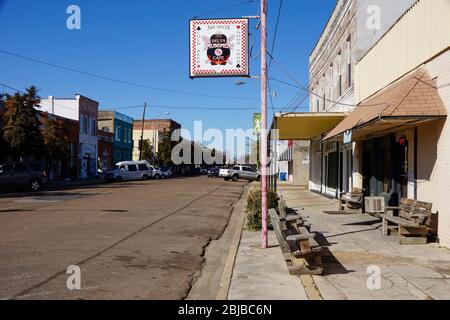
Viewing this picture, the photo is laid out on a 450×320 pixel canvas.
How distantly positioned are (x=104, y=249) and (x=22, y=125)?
24059 millimetres

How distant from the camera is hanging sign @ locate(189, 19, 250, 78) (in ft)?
33.3

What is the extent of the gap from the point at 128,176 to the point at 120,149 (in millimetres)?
19728

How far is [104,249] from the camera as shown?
971 cm

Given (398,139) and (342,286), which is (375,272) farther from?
(398,139)

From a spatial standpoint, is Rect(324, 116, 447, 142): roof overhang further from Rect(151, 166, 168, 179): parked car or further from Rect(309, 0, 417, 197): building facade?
Rect(151, 166, 168, 179): parked car

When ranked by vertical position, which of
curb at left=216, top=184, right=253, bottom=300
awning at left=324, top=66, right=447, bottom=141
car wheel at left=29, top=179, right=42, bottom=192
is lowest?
curb at left=216, top=184, right=253, bottom=300

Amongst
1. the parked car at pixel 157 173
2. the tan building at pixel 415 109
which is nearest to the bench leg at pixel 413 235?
the tan building at pixel 415 109

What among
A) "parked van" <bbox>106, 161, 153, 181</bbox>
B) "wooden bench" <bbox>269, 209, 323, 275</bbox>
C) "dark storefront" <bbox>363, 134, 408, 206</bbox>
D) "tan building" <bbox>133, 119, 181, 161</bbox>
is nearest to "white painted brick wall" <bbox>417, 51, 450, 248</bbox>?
"dark storefront" <bbox>363, 134, 408, 206</bbox>

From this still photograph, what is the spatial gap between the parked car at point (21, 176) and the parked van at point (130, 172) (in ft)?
57.6

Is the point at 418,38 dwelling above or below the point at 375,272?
above

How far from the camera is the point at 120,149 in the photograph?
69.1 meters

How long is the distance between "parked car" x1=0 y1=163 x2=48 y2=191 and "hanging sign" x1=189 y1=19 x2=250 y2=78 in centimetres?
2084

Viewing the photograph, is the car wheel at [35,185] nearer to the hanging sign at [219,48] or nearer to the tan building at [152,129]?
the hanging sign at [219,48]
